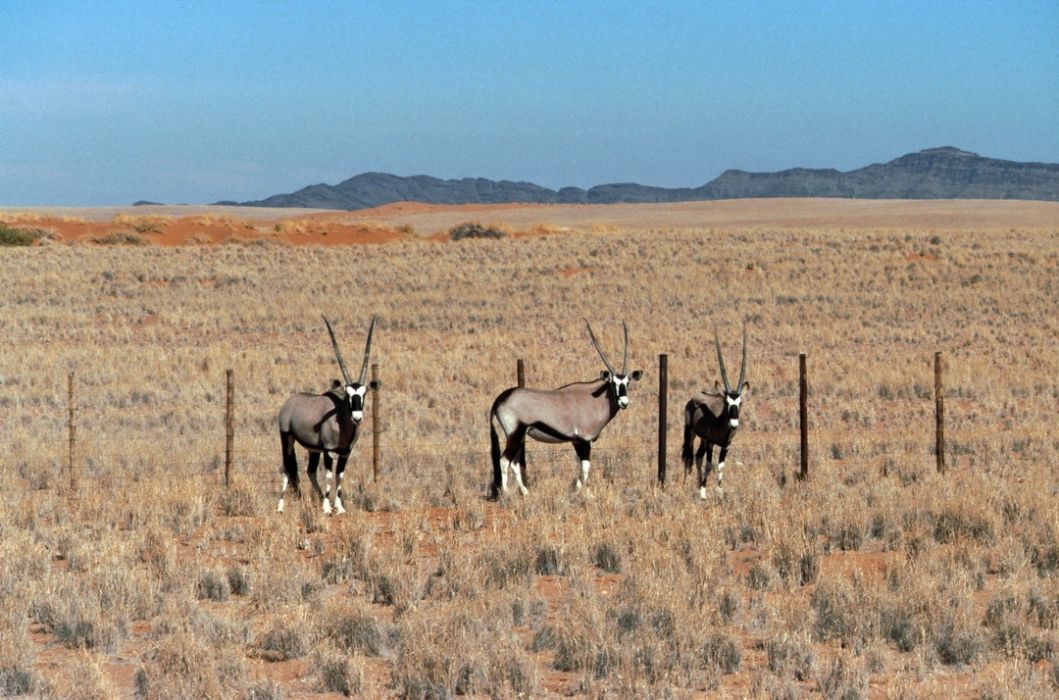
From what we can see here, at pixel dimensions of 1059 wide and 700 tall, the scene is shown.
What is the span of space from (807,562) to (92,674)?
572 centimetres

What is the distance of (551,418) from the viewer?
14844mm

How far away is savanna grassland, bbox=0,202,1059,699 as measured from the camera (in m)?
8.27

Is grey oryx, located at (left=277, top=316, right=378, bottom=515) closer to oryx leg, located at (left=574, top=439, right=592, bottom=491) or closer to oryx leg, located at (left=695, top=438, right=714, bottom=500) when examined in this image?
oryx leg, located at (left=574, top=439, right=592, bottom=491)

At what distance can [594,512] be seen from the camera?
13.2 metres

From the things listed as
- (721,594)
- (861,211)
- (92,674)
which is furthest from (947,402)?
(861,211)

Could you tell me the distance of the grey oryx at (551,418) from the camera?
48.1 feet

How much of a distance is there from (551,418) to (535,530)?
2735 mm

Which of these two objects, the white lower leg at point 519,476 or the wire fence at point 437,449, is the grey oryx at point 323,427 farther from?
the white lower leg at point 519,476

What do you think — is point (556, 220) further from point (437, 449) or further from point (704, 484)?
point (704, 484)

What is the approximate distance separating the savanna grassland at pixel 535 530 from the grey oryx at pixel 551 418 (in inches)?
20.8

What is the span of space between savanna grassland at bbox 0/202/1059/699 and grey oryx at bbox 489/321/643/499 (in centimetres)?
53

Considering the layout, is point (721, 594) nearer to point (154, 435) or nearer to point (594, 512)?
point (594, 512)

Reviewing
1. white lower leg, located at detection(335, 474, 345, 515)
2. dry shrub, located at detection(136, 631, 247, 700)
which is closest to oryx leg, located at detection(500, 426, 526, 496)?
white lower leg, located at detection(335, 474, 345, 515)

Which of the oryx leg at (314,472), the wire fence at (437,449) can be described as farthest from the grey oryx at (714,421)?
the oryx leg at (314,472)
